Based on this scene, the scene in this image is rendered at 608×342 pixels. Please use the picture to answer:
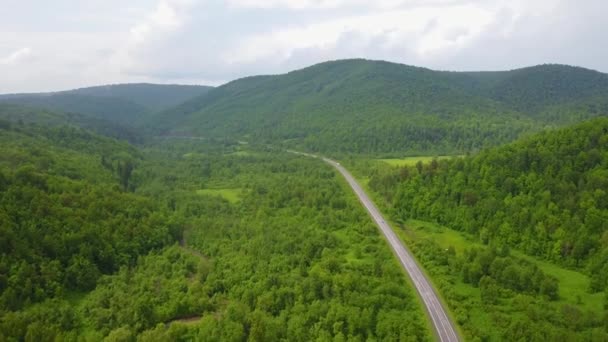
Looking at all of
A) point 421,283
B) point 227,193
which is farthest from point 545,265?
point 227,193

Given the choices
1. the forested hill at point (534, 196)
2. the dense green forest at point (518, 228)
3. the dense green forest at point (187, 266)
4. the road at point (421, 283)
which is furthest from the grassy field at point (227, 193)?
A: the forested hill at point (534, 196)

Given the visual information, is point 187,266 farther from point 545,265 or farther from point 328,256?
point 545,265

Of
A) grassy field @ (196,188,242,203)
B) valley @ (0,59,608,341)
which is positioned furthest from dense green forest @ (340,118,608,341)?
grassy field @ (196,188,242,203)

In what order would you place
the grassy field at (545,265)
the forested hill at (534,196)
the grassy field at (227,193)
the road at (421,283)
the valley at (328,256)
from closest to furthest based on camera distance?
1. the road at (421,283)
2. the valley at (328,256)
3. the grassy field at (545,265)
4. the forested hill at (534,196)
5. the grassy field at (227,193)

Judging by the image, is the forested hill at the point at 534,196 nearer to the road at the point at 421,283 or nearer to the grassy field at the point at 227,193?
the road at the point at 421,283

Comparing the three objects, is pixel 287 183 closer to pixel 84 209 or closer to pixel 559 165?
pixel 84 209

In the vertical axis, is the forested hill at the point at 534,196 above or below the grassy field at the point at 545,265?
above
